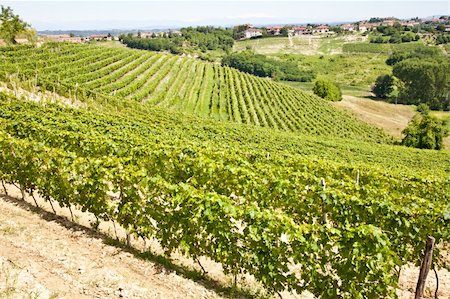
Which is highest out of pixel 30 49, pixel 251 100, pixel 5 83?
pixel 30 49

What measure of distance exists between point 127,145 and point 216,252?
26.9ft

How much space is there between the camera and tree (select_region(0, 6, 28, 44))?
205ft

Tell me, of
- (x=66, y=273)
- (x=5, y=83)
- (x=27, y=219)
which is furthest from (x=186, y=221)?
(x=5, y=83)

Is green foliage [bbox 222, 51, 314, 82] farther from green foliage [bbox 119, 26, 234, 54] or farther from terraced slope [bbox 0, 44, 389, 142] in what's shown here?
terraced slope [bbox 0, 44, 389, 142]

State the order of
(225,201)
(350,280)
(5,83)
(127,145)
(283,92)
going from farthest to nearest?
(283,92) → (5,83) → (127,145) → (225,201) → (350,280)

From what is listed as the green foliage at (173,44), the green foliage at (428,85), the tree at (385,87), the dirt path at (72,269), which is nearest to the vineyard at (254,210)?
the dirt path at (72,269)

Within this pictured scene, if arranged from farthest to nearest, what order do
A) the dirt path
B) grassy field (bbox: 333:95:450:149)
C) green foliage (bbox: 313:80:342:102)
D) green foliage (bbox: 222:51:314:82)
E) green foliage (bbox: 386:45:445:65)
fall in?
green foliage (bbox: 222:51:314:82), green foliage (bbox: 386:45:445:65), green foliage (bbox: 313:80:342:102), grassy field (bbox: 333:95:450:149), the dirt path

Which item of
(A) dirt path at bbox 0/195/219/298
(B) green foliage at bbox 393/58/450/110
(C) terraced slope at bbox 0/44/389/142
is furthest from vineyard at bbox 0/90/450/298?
(B) green foliage at bbox 393/58/450/110

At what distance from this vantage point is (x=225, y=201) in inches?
318

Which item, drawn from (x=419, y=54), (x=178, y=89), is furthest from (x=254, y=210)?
(x=419, y=54)

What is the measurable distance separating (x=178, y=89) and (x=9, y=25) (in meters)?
31.4

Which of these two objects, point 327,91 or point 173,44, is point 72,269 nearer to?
point 327,91

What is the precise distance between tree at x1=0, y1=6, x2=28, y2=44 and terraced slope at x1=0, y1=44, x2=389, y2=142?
277 inches

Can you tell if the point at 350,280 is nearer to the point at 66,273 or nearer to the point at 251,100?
the point at 66,273
